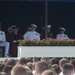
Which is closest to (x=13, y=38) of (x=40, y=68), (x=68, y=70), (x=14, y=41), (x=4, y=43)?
(x=14, y=41)

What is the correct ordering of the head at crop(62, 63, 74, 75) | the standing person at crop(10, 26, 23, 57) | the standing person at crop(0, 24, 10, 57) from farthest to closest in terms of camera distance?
the standing person at crop(10, 26, 23, 57) → the standing person at crop(0, 24, 10, 57) → the head at crop(62, 63, 74, 75)

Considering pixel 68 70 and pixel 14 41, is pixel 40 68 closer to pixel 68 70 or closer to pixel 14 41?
pixel 68 70

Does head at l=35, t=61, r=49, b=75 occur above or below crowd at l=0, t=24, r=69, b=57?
below

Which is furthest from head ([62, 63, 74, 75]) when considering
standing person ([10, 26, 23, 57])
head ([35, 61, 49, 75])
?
standing person ([10, 26, 23, 57])

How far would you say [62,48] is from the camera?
1495cm

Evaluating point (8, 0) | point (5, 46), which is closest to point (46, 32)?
point (5, 46)

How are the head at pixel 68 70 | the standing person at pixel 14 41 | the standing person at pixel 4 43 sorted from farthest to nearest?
the standing person at pixel 14 41, the standing person at pixel 4 43, the head at pixel 68 70

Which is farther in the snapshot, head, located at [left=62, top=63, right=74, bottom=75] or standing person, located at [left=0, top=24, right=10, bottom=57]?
standing person, located at [left=0, top=24, right=10, bottom=57]

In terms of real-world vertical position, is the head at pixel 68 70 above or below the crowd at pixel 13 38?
below

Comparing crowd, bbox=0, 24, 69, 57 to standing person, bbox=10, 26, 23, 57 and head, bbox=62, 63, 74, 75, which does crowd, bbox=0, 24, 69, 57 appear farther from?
head, bbox=62, 63, 74, 75

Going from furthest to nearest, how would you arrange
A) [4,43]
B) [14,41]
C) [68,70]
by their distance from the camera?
[14,41] < [4,43] < [68,70]

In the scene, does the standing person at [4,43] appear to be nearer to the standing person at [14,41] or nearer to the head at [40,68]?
the standing person at [14,41]

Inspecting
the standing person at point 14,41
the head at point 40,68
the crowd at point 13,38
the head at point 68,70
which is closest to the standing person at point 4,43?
the crowd at point 13,38

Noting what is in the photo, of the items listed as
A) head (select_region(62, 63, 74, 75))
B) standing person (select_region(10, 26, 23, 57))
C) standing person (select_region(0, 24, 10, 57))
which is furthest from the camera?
standing person (select_region(10, 26, 23, 57))
